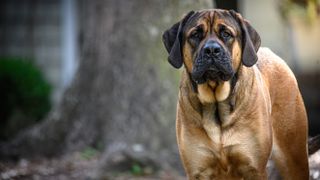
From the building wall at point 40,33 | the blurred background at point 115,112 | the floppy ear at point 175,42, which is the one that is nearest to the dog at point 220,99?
the floppy ear at point 175,42

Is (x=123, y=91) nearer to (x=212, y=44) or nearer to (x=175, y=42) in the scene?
(x=175, y=42)

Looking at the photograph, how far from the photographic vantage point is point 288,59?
60.4 ft

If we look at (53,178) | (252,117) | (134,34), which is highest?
(134,34)

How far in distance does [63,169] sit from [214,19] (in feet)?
14.5

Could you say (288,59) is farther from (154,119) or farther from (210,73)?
(210,73)

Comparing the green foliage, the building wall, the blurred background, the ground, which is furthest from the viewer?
the building wall

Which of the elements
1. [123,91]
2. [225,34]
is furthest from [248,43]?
[123,91]

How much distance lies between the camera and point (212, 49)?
6.67m

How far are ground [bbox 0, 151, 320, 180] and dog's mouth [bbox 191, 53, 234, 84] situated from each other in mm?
3016

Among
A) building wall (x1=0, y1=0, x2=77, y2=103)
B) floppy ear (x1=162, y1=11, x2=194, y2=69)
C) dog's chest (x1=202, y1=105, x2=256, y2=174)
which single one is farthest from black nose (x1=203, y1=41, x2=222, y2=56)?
building wall (x1=0, y1=0, x2=77, y2=103)

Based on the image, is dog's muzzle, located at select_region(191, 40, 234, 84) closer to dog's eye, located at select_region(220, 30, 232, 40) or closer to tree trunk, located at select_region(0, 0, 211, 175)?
dog's eye, located at select_region(220, 30, 232, 40)

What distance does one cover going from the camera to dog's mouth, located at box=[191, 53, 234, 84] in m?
6.68

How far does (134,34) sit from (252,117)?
12.6 ft

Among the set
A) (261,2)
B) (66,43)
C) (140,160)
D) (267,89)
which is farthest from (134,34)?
(261,2)
